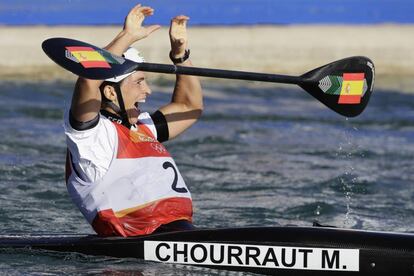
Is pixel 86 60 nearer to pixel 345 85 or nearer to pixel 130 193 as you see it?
pixel 130 193

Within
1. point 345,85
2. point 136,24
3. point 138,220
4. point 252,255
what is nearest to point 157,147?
point 138,220

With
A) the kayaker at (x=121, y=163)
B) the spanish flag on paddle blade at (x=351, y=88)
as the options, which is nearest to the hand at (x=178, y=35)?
the kayaker at (x=121, y=163)

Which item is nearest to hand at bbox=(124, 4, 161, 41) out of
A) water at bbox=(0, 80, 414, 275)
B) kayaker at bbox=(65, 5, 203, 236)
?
kayaker at bbox=(65, 5, 203, 236)

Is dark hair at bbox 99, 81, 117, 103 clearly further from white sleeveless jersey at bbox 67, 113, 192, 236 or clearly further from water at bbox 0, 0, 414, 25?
water at bbox 0, 0, 414, 25

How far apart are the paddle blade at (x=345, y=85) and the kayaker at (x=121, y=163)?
113 cm

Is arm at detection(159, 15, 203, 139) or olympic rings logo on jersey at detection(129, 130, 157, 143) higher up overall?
arm at detection(159, 15, 203, 139)

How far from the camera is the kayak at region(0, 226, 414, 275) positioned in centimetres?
604

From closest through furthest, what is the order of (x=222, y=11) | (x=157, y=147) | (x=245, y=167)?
1. (x=157, y=147)
2. (x=245, y=167)
3. (x=222, y=11)

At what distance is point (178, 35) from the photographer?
23.0ft

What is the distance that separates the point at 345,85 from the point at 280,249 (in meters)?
1.49

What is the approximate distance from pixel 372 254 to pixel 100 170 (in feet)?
4.75

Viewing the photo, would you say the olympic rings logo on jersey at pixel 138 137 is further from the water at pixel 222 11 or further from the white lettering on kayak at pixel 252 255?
the water at pixel 222 11

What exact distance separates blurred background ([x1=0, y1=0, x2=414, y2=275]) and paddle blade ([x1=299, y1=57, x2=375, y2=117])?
149 cm

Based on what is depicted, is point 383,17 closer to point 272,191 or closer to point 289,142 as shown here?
point 289,142
